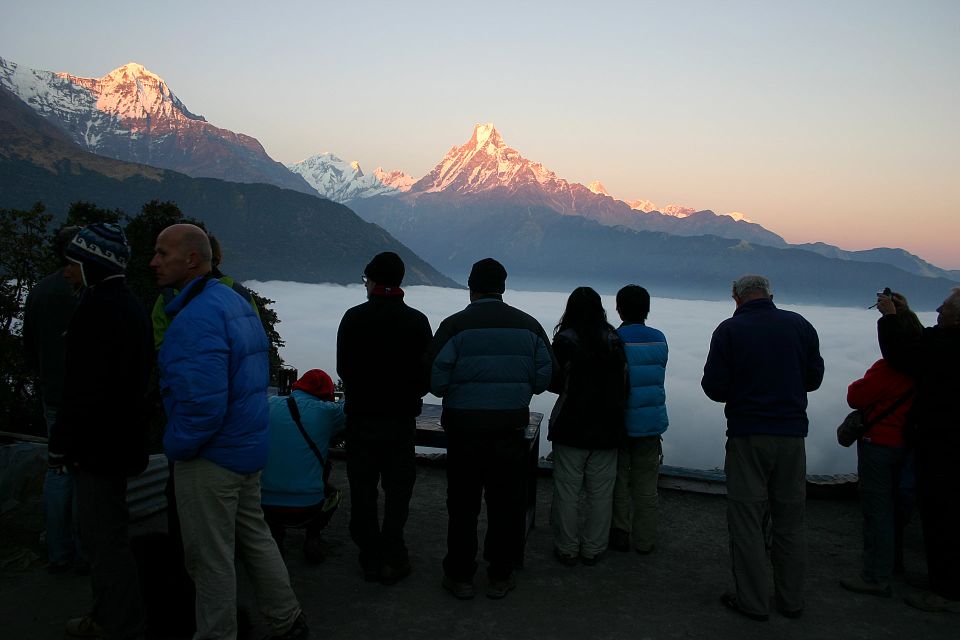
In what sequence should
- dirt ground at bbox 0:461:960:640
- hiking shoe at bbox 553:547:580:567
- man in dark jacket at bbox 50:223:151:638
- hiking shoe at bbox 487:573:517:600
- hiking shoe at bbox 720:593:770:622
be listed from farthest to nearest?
hiking shoe at bbox 553:547:580:567, hiking shoe at bbox 487:573:517:600, hiking shoe at bbox 720:593:770:622, dirt ground at bbox 0:461:960:640, man in dark jacket at bbox 50:223:151:638

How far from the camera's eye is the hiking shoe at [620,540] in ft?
17.4

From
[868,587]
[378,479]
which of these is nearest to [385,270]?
[378,479]

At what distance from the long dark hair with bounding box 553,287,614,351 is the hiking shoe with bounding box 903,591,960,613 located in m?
2.59

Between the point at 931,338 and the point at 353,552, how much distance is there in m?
4.36

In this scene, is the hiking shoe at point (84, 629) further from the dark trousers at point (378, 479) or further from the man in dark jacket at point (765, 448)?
the man in dark jacket at point (765, 448)

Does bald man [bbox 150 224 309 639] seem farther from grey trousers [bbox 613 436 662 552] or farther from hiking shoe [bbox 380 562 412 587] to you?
grey trousers [bbox 613 436 662 552]

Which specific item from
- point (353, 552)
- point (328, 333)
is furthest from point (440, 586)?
point (328, 333)

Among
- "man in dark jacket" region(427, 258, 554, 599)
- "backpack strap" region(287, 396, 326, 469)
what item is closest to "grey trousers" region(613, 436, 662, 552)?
"man in dark jacket" region(427, 258, 554, 599)

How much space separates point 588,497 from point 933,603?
2295 millimetres

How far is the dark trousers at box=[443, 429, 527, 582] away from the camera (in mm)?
4387

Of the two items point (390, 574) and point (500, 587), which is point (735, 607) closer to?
point (500, 587)

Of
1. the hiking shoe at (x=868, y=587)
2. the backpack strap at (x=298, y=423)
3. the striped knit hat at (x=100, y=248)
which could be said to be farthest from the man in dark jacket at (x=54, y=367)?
the hiking shoe at (x=868, y=587)

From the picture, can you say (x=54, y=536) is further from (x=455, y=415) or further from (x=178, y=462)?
(x=455, y=415)

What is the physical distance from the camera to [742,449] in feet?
14.1
